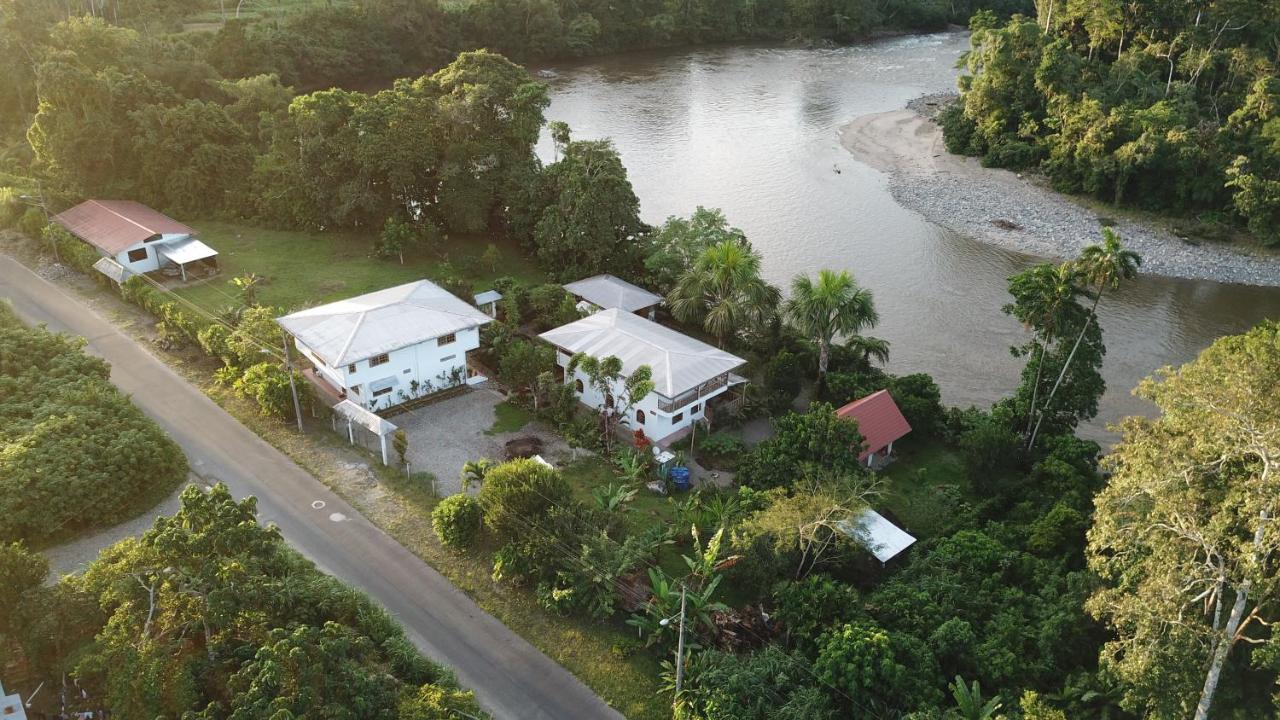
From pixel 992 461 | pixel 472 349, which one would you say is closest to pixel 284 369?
pixel 472 349

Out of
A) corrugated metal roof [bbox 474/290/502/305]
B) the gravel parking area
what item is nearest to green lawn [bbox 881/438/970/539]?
the gravel parking area

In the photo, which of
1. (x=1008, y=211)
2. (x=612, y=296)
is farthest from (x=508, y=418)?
(x=1008, y=211)

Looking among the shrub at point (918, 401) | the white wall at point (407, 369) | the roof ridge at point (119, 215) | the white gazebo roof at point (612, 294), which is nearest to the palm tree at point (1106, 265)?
the shrub at point (918, 401)

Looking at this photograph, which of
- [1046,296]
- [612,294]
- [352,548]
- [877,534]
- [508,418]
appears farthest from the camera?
[612,294]

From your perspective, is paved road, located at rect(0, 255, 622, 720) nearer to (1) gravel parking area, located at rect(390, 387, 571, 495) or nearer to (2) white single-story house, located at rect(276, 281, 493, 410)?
(1) gravel parking area, located at rect(390, 387, 571, 495)

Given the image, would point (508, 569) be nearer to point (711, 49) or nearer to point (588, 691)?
point (588, 691)

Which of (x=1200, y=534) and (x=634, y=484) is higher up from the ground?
(x=1200, y=534)

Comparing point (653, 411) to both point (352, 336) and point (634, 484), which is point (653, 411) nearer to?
point (634, 484)
